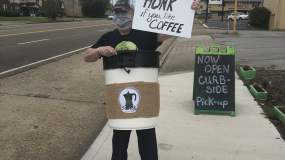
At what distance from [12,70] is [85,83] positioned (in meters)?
2.38

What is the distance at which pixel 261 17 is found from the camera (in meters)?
35.0

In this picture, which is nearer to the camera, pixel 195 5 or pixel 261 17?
pixel 195 5

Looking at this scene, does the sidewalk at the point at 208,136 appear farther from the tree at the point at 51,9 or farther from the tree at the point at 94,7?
the tree at the point at 94,7

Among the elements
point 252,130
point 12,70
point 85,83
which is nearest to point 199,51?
point 252,130

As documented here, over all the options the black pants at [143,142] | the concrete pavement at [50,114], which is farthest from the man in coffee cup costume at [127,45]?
the concrete pavement at [50,114]

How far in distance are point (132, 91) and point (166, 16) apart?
2.09 ft

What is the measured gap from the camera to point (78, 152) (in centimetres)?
527

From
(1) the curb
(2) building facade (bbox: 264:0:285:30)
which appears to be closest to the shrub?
(2) building facade (bbox: 264:0:285:30)

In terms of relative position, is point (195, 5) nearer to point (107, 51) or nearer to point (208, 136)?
point (107, 51)

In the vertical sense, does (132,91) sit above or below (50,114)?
above

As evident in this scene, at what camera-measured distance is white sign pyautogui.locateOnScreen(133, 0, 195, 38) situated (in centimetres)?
368

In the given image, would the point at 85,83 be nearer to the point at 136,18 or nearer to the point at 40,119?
the point at 40,119

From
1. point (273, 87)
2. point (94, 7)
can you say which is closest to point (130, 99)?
point (273, 87)

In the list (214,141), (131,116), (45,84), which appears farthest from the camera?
(45,84)
